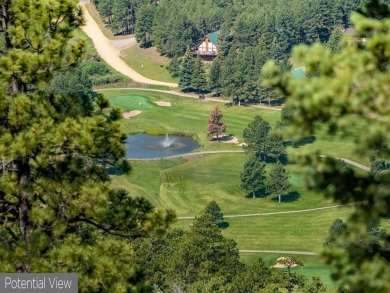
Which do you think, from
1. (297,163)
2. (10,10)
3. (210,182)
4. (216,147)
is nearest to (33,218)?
(10,10)

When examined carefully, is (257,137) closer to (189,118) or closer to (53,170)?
(189,118)

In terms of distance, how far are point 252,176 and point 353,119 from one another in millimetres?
68476

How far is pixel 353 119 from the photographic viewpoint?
9445mm

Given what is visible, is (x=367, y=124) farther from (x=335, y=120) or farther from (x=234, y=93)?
(x=234, y=93)

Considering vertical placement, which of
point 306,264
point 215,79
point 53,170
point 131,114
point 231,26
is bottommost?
point 306,264

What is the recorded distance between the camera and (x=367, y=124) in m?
9.53

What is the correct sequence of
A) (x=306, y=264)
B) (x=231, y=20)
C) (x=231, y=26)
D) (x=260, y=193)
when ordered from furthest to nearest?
(x=231, y=20) < (x=231, y=26) < (x=260, y=193) < (x=306, y=264)

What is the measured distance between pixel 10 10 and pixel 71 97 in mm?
2699

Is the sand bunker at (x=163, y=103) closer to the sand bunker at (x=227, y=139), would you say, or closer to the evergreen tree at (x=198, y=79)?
the evergreen tree at (x=198, y=79)

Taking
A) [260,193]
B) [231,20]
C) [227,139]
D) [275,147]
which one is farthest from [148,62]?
[260,193]

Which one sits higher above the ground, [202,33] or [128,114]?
[202,33]

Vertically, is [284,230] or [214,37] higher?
[214,37]

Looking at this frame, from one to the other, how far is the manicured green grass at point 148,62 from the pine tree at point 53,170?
11482 cm

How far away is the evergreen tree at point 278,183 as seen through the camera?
7644 cm
